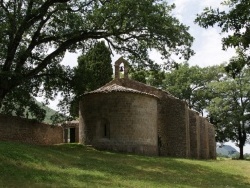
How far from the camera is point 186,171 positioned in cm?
2127

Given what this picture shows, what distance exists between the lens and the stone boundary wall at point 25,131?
26.5 meters

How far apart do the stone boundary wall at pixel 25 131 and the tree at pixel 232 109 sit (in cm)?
2818

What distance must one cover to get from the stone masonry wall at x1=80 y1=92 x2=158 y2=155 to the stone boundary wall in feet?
12.0

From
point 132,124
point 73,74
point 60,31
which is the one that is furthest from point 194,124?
point 60,31

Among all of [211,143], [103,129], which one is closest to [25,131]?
[103,129]

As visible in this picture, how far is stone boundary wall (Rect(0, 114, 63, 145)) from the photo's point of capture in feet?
86.8

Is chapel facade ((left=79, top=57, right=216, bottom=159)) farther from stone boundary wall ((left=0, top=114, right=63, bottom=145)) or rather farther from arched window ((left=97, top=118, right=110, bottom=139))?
stone boundary wall ((left=0, top=114, right=63, bottom=145))

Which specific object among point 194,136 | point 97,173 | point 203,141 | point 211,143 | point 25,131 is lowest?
point 211,143

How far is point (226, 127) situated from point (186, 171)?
34763 millimetres

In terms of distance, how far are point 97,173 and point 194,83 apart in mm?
47019

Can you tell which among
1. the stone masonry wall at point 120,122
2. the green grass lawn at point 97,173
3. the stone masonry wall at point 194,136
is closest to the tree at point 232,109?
the stone masonry wall at point 194,136

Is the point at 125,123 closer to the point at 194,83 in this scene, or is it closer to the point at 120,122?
the point at 120,122

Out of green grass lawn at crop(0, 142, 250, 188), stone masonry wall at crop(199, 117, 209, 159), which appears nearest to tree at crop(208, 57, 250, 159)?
stone masonry wall at crop(199, 117, 209, 159)

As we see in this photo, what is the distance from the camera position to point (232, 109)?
54.4 metres
